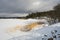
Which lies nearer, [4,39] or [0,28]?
[4,39]

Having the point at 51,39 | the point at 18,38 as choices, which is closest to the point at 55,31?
the point at 51,39

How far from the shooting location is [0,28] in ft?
53.0

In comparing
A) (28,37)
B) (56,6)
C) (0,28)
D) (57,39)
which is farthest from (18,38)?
(56,6)

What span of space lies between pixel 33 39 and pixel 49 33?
105cm

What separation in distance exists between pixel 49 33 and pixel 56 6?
27.0 meters

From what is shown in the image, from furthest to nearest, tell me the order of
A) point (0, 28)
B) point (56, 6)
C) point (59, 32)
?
point (56, 6), point (0, 28), point (59, 32)

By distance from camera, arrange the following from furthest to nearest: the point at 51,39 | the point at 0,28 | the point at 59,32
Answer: the point at 0,28 → the point at 59,32 → the point at 51,39

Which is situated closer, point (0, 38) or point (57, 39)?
point (57, 39)

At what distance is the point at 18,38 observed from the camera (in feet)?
38.8

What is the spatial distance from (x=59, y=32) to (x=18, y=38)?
232 centimetres

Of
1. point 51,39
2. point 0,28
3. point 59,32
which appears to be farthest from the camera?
point 0,28

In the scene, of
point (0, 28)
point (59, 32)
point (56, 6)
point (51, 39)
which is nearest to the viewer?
point (51, 39)

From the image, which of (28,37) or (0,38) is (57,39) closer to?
(28,37)

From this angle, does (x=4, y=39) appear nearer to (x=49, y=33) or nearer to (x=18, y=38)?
(x=18, y=38)
